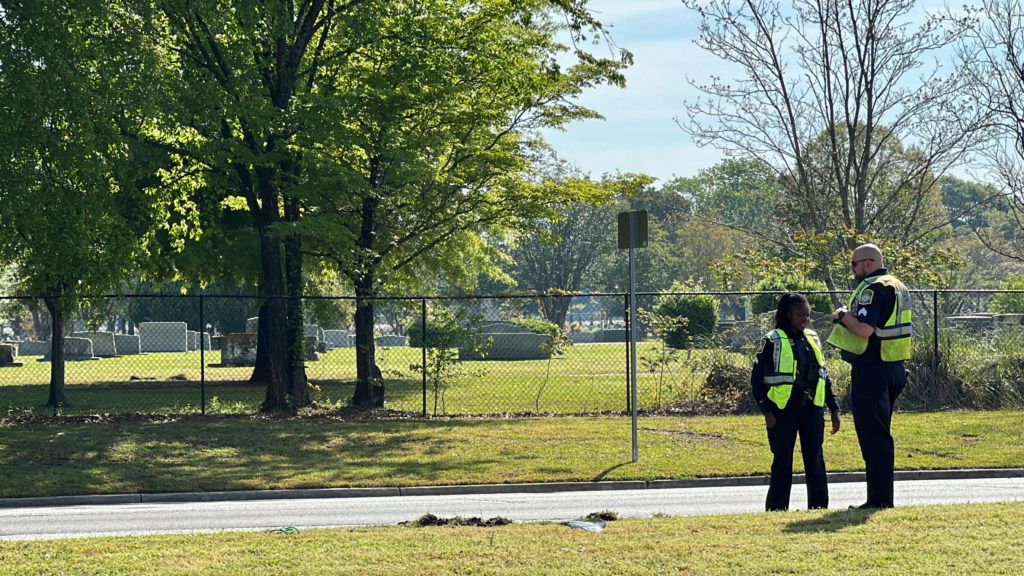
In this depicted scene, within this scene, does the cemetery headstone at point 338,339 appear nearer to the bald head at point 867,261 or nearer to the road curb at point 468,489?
the road curb at point 468,489

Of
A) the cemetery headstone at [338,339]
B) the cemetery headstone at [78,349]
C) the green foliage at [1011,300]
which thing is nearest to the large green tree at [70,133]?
the cemetery headstone at [78,349]

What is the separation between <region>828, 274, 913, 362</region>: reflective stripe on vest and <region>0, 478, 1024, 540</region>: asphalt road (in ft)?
7.69

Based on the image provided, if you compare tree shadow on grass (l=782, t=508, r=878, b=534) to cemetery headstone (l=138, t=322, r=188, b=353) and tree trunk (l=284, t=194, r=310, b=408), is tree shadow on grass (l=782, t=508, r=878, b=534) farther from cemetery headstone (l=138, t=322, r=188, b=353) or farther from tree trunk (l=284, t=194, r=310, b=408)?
cemetery headstone (l=138, t=322, r=188, b=353)

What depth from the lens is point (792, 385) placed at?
9008 millimetres

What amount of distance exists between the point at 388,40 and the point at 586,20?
4.96 m

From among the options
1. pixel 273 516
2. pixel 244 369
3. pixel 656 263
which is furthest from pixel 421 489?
pixel 656 263

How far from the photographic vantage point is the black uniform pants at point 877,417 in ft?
29.3

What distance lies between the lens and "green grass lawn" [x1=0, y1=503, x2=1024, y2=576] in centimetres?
677

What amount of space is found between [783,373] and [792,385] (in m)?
0.13

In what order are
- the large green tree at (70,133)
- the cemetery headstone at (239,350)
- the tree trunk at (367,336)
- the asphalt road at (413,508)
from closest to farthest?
the asphalt road at (413,508) → the large green tree at (70,133) → the tree trunk at (367,336) → the cemetery headstone at (239,350)

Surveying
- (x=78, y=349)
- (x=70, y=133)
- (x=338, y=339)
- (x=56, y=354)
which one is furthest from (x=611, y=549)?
(x=338, y=339)

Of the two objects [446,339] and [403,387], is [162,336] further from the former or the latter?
[446,339]

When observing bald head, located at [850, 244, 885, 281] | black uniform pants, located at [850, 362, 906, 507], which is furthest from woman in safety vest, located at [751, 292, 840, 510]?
bald head, located at [850, 244, 885, 281]

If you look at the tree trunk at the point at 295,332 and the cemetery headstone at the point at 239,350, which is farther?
the cemetery headstone at the point at 239,350
